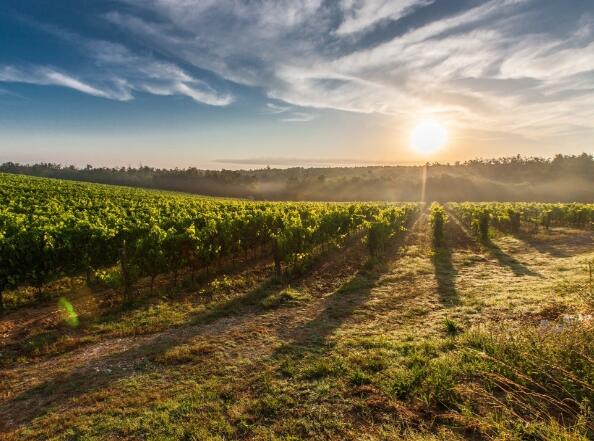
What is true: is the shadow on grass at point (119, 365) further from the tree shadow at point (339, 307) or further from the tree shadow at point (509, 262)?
the tree shadow at point (509, 262)

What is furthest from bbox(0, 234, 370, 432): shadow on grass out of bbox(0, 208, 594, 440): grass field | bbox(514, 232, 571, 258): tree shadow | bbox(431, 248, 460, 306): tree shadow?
bbox(514, 232, 571, 258): tree shadow

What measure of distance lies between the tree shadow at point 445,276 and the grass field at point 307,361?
133 mm

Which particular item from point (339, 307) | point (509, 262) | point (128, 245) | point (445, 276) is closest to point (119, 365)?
point (339, 307)

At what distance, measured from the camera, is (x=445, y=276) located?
14805 millimetres

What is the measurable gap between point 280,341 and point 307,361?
1336 mm

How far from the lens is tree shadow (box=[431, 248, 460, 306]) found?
1161 cm

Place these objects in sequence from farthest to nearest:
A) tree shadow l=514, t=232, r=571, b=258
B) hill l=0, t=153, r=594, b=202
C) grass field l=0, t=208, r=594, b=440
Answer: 1. hill l=0, t=153, r=594, b=202
2. tree shadow l=514, t=232, r=571, b=258
3. grass field l=0, t=208, r=594, b=440

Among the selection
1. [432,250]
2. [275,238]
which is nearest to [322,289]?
[275,238]

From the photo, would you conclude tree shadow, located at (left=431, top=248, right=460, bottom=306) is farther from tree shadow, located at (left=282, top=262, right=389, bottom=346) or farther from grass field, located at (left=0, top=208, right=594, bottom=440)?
tree shadow, located at (left=282, top=262, right=389, bottom=346)

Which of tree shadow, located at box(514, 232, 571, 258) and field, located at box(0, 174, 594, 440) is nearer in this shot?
field, located at box(0, 174, 594, 440)

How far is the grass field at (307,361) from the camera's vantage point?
5.34 m

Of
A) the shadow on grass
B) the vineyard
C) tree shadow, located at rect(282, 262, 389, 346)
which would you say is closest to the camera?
the shadow on grass

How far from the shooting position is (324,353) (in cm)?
786

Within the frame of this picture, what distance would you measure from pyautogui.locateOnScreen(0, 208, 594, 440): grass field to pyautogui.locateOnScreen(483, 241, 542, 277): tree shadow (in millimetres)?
1237
